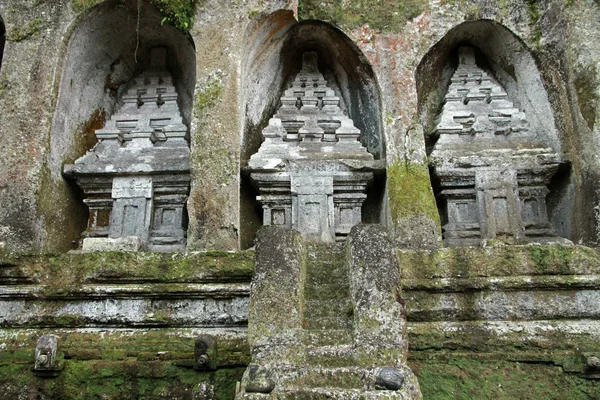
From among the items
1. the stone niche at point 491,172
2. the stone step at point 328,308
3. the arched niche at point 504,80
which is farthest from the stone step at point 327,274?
the arched niche at point 504,80

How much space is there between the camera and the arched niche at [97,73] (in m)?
7.24

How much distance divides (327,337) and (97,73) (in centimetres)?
609

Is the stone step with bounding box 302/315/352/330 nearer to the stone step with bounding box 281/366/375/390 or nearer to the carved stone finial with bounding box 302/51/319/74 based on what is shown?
the stone step with bounding box 281/366/375/390

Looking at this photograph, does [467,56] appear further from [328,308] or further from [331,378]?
[331,378]

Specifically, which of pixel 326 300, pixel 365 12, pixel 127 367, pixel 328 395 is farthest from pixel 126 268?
pixel 365 12

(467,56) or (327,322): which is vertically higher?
(467,56)

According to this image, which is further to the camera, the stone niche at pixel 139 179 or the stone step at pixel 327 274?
the stone niche at pixel 139 179

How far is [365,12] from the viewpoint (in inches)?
297

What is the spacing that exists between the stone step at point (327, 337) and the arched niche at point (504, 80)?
4.10 meters

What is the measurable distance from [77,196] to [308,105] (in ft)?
12.1

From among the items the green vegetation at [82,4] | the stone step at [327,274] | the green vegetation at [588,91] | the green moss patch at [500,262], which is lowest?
the stone step at [327,274]

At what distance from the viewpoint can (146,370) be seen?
194 inches

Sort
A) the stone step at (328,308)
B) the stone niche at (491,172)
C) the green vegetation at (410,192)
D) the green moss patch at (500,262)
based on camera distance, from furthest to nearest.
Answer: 1. the stone niche at (491,172)
2. the green vegetation at (410,192)
3. the green moss patch at (500,262)
4. the stone step at (328,308)

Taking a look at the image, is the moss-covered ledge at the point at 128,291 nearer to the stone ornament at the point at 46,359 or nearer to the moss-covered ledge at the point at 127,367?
the moss-covered ledge at the point at 127,367
